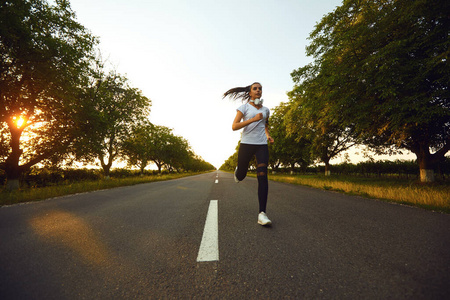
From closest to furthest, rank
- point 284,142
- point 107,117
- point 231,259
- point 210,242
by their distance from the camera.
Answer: point 231,259, point 210,242, point 107,117, point 284,142

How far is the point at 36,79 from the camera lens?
9180 mm

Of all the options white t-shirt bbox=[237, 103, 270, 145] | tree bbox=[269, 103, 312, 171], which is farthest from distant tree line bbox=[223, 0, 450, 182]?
tree bbox=[269, 103, 312, 171]

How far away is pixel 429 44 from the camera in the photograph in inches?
298

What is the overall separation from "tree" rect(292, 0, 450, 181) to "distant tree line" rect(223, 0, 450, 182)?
3 centimetres

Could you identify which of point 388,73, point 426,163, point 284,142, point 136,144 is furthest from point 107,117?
point 426,163

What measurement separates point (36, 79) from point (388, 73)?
58.7 ft

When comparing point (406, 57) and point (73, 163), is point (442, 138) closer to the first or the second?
point (406, 57)

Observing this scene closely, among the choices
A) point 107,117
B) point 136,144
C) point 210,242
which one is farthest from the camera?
point 136,144

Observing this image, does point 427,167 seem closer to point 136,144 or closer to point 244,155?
point 244,155

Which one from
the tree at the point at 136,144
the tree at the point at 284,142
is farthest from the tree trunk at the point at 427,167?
the tree at the point at 136,144

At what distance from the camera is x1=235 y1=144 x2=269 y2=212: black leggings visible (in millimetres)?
3049

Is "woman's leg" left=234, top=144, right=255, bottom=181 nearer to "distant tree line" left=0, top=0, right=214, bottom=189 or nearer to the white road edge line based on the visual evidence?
the white road edge line

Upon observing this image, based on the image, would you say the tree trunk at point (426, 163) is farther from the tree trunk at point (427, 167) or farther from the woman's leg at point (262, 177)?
the woman's leg at point (262, 177)

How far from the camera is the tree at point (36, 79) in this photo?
29.1 ft
